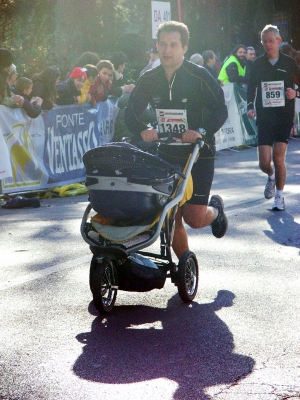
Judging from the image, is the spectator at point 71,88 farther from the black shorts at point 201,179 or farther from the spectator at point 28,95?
the black shorts at point 201,179

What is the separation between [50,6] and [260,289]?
2386cm

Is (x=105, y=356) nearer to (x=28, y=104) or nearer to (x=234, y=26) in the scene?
(x=28, y=104)

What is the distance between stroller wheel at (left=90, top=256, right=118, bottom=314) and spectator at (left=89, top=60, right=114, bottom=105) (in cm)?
891

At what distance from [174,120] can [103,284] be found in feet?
4.61

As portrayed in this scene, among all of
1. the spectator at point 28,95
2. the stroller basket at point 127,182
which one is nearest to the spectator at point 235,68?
the spectator at point 28,95

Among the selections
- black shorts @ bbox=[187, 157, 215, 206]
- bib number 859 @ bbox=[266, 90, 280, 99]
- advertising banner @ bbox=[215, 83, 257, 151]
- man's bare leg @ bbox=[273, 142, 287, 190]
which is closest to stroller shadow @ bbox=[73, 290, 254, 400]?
black shorts @ bbox=[187, 157, 215, 206]

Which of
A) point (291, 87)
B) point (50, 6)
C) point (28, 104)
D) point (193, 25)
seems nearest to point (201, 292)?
point (291, 87)

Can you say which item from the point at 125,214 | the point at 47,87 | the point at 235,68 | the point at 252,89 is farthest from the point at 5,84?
the point at 235,68

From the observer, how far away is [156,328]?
558cm

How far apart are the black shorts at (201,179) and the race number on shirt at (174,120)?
28 cm

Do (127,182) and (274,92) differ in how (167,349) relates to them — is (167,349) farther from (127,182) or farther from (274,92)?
(274,92)

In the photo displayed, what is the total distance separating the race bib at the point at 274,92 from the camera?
422 inches

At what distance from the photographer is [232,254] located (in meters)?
7.83

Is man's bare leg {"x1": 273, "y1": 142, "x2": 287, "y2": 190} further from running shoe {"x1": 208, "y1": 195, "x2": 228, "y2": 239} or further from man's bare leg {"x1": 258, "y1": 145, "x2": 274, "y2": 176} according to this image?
running shoe {"x1": 208, "y1": 195, "x2": 228, "y2": 239}
